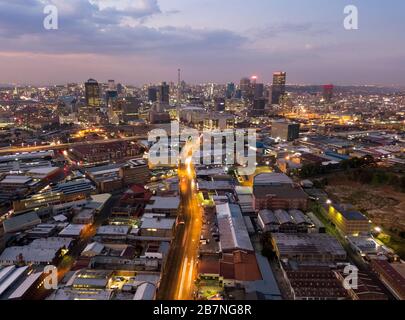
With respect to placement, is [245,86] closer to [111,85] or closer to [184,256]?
[111,85]

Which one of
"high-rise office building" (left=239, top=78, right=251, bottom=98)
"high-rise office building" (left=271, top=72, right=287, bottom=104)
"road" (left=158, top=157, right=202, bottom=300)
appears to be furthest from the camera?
"high-rise office building" (left=239, top=78, right=251, bottom=98)

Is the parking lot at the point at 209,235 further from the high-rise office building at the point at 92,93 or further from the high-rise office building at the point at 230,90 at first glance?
the high-rise office building at the point at 230,90

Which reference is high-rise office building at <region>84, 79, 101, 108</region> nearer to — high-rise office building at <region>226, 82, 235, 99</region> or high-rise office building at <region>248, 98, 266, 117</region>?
high-rise office building at <region>248, 98, 266, 117</region>

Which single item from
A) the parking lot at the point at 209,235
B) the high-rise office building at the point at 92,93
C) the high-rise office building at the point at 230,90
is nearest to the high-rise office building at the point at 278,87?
the high-rise office building at the point at 230,90

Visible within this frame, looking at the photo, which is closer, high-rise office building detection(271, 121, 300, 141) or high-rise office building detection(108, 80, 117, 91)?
high-rise office building detection(271, 121, 300, 141)

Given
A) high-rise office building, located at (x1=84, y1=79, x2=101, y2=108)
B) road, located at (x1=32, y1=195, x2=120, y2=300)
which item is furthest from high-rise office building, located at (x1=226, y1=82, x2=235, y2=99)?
road, located at (x1=32, y1=195, x2=120, y2=300)

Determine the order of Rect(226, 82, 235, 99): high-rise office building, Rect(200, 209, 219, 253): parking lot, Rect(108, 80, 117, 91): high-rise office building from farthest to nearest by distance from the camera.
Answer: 1. Rect(108, 80, 117, 91): high-rise office building
2. Rect(226, 82, 235, 99): high-rise office building
3. Rect(200, 209, 219, 253): parking lot

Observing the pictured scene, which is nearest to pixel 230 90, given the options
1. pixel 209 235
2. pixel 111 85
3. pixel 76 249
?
pixel 111 85
